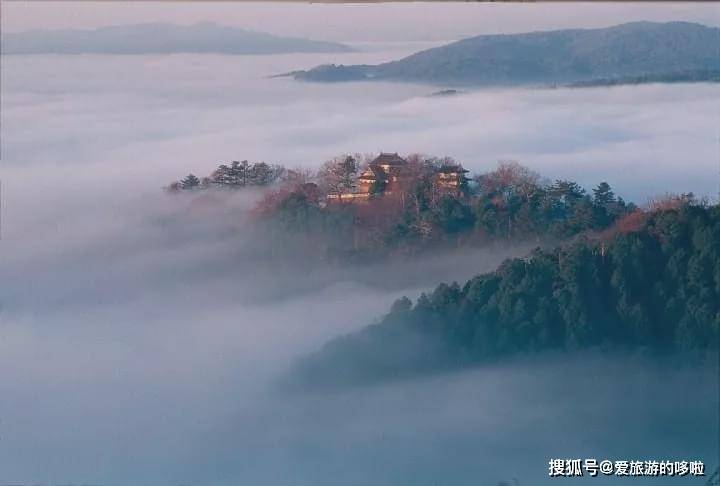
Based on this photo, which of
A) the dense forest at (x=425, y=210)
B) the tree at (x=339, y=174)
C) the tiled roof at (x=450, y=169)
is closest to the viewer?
the dense forest at (x=425, y=210)

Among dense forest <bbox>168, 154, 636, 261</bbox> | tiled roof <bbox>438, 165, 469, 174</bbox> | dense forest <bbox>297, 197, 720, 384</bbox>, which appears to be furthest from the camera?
tiled roof <bbox>438, 165, 469, 174</bbox>

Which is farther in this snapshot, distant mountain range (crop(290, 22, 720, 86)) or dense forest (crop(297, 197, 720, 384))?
distant mountain range (crop(290, 22, 720, 86))

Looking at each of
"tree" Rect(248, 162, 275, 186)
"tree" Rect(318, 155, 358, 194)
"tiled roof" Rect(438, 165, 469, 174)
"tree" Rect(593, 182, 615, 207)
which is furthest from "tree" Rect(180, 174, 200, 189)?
"tree" Rect(593, 182, 615, 207)

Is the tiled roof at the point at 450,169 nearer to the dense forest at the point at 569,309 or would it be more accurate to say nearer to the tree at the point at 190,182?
the dense forest at the point at 569,309

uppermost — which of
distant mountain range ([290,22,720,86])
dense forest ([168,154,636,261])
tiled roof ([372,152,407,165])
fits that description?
distant mountain range ([290,22,720,86])

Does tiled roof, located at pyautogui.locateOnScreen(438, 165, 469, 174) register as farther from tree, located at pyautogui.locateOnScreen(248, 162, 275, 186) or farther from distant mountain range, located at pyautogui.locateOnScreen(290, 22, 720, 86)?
tree, located at pyautogui.locateOnScreen(248, 162, 275, 186)

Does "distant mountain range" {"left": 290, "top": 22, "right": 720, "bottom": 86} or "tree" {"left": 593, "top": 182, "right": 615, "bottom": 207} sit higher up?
"distant mountain range" {"left": 290, "top": 22, "right": 720, "bottom": 86}

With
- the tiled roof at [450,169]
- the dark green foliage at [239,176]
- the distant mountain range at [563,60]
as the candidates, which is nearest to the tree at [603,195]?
the tiled roof at [450,169]

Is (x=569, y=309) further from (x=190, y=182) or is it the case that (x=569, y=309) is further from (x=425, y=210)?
(x=190, y=182)
